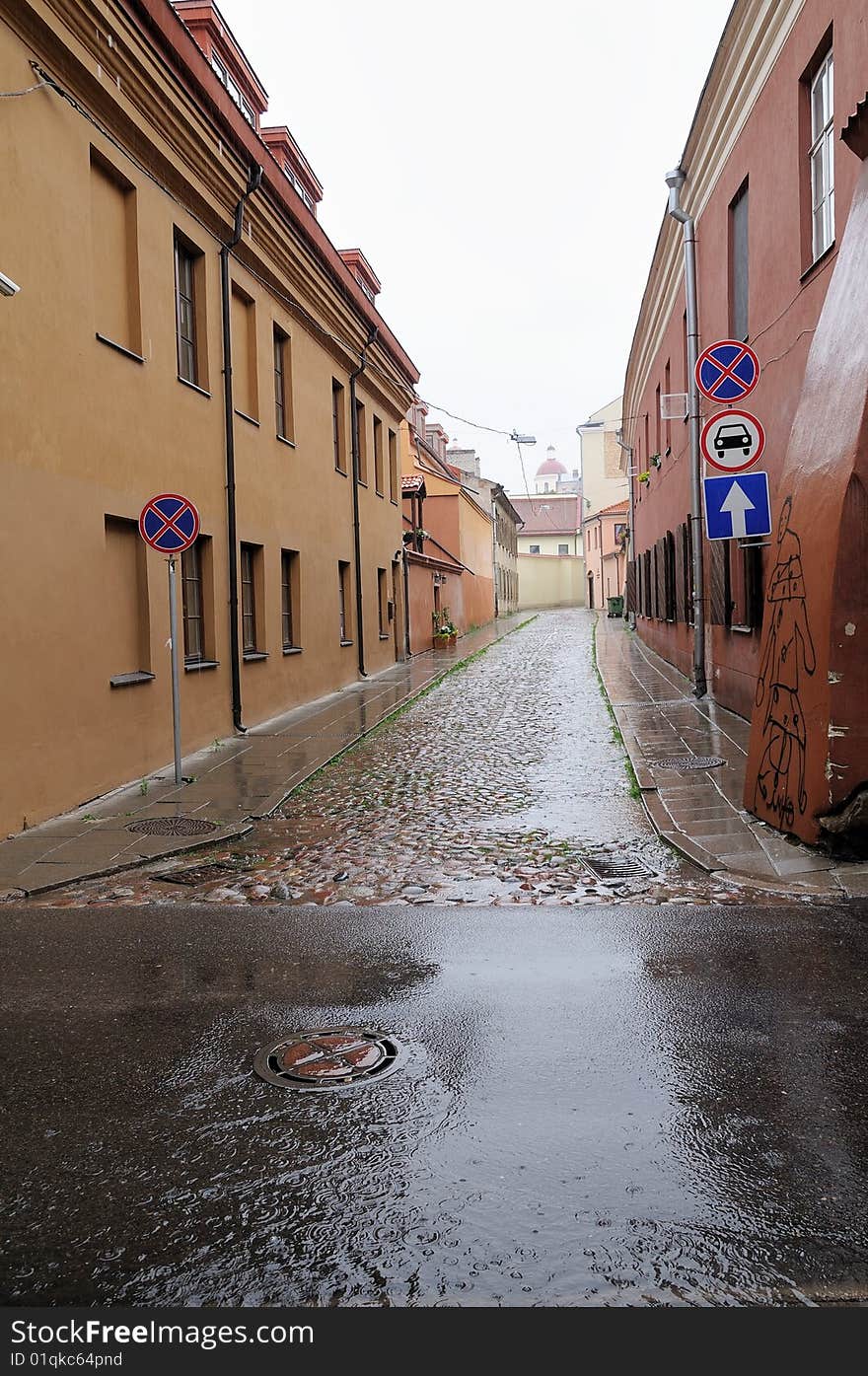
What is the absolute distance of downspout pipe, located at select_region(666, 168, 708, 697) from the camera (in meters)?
15.4

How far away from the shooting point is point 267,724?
14648mm

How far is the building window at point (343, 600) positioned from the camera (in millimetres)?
20031

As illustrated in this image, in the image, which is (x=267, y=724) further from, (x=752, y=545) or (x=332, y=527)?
(x=752, y=545)

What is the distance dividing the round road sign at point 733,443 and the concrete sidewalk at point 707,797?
280cm

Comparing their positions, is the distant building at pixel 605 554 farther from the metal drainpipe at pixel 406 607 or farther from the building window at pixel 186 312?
the building window at pixel 186 312

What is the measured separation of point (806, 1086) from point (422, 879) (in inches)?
136

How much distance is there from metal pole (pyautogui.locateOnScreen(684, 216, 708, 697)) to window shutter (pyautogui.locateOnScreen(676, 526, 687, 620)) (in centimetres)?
264

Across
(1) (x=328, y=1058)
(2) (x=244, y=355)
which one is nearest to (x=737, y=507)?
(1) (x=328, y=1058)

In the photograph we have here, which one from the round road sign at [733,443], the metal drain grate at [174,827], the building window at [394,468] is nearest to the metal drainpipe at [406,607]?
the building window at [394,468]

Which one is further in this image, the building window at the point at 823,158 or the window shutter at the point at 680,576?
the window shutter at the point at 680,576

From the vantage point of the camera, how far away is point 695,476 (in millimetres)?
15438

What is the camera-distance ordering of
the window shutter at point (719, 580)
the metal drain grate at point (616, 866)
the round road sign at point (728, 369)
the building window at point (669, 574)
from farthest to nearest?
the building window at point (669, 574), the window shutter at point (719, 580), the round road sign at point (728, 369), the metal drain grate at point (616, 866)

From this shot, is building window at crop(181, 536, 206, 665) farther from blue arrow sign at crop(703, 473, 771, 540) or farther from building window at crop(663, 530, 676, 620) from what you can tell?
building window at crop(663, 530, 676, 620)

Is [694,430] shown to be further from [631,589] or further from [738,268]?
[631,589]
